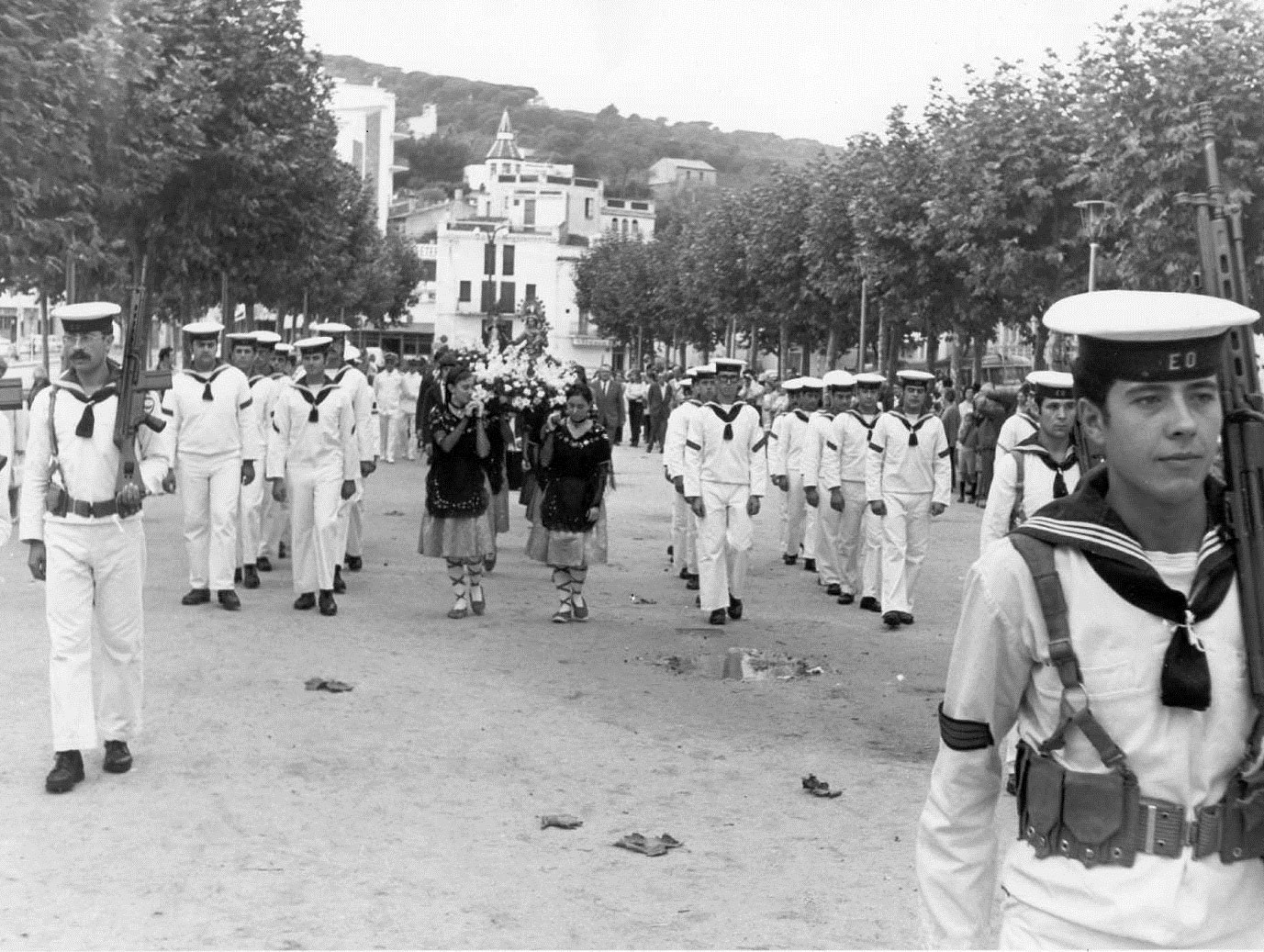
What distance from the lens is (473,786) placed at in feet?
28.2

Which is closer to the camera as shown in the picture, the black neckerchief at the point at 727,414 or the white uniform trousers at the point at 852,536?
the black neckerchief at the point at 727,414

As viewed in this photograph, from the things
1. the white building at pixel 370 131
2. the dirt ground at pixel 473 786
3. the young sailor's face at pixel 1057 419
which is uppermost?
the white building at pixel 370 131

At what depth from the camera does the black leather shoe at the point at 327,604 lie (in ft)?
46.8

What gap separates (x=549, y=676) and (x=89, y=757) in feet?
11.3

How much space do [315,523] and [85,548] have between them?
19.0 ft

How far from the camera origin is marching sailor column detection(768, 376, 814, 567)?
Result: 64.8 ft

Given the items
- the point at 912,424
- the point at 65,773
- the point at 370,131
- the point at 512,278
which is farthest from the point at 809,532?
the point at 370,131

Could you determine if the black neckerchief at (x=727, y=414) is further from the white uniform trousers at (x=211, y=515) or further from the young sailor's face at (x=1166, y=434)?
the young sailor's face at (x=1166, y=434)

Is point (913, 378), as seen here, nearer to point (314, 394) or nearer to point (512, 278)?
point (314, 394)

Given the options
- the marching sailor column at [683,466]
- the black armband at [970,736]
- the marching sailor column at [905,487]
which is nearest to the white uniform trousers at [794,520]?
the marching sailor column at [683,466]

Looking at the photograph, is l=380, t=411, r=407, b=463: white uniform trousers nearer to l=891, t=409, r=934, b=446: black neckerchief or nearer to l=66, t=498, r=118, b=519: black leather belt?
l=891, t=409, r=934, b=446: black neckerchief

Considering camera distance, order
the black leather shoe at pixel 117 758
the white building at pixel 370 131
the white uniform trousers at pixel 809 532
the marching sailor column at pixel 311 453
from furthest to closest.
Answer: the white building at pixel 370 131 → the white uniform trousers at pixel 809 532 → the marching sailor column at pixel 311 453 → the black leather shoe at pixel 117 758

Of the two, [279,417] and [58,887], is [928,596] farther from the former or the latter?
[58,887]

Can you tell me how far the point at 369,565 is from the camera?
18.1 m
